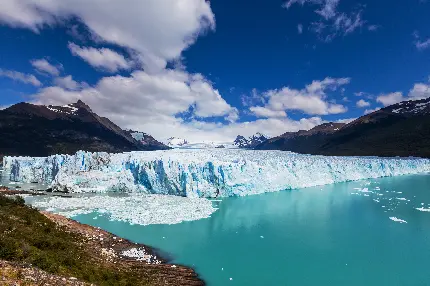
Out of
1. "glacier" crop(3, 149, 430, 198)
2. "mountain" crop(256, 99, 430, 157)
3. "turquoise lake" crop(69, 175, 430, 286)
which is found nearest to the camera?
"turquoise lake" crop(69, 175, 430, 286)

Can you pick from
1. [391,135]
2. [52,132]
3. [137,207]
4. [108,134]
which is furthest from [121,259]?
[108,134]

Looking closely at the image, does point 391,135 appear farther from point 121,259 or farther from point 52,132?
point 52,132

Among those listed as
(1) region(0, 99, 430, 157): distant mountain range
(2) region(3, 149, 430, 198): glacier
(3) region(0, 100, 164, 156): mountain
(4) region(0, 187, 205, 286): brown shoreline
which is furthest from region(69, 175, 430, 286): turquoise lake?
(3) region(0, 100, 164, 156): mountain

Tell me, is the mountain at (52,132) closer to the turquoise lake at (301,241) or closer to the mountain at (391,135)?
the turquoise lake at (301,241)

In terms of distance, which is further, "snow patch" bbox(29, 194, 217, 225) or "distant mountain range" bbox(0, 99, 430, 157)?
"distant mountain range" bbox(0, 99, 430, 157)

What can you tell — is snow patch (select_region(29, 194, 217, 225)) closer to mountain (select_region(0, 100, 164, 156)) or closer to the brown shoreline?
the brown shoreline

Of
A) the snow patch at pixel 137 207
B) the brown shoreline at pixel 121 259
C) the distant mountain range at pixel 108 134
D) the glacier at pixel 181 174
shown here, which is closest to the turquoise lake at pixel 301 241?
the brown shoreline at pixel 121 259
